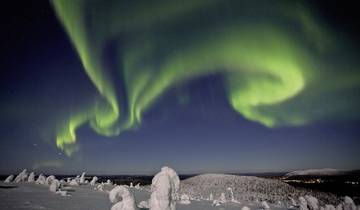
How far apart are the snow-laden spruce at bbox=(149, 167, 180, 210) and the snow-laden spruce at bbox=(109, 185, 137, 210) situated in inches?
44.9

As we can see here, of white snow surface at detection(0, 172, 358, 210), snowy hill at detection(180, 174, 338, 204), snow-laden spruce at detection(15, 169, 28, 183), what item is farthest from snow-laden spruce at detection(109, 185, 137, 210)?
snowy hill at detection(180, 174, 338, 204)

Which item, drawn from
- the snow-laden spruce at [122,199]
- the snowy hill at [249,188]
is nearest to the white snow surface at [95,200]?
the snow-laden spruce at [122,199]

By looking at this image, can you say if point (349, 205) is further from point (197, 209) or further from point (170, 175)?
point (170, 175)

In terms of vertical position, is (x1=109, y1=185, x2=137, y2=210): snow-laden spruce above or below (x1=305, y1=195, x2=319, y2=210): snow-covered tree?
above

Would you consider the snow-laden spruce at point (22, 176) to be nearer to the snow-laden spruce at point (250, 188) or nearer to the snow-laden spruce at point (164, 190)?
the snow-laden spruce at point (164, 190)

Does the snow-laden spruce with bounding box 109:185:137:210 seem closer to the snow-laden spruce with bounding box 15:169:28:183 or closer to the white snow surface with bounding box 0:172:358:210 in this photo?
the white snow surface with bounding box 0:172:358:210

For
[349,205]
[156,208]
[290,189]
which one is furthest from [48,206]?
[290,189]

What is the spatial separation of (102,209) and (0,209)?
5.93 meters

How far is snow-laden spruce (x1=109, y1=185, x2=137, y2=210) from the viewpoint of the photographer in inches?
661

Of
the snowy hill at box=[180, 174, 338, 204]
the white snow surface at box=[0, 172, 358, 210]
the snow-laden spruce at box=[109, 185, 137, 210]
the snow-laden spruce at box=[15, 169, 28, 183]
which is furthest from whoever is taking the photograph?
the snowy hill at box=[180, 174, 338, 204]

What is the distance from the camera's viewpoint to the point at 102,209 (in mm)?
19344

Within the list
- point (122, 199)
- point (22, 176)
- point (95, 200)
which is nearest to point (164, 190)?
point (122, 199)

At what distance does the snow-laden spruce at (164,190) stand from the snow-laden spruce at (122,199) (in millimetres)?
1141

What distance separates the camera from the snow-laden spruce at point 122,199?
16.8 metres
